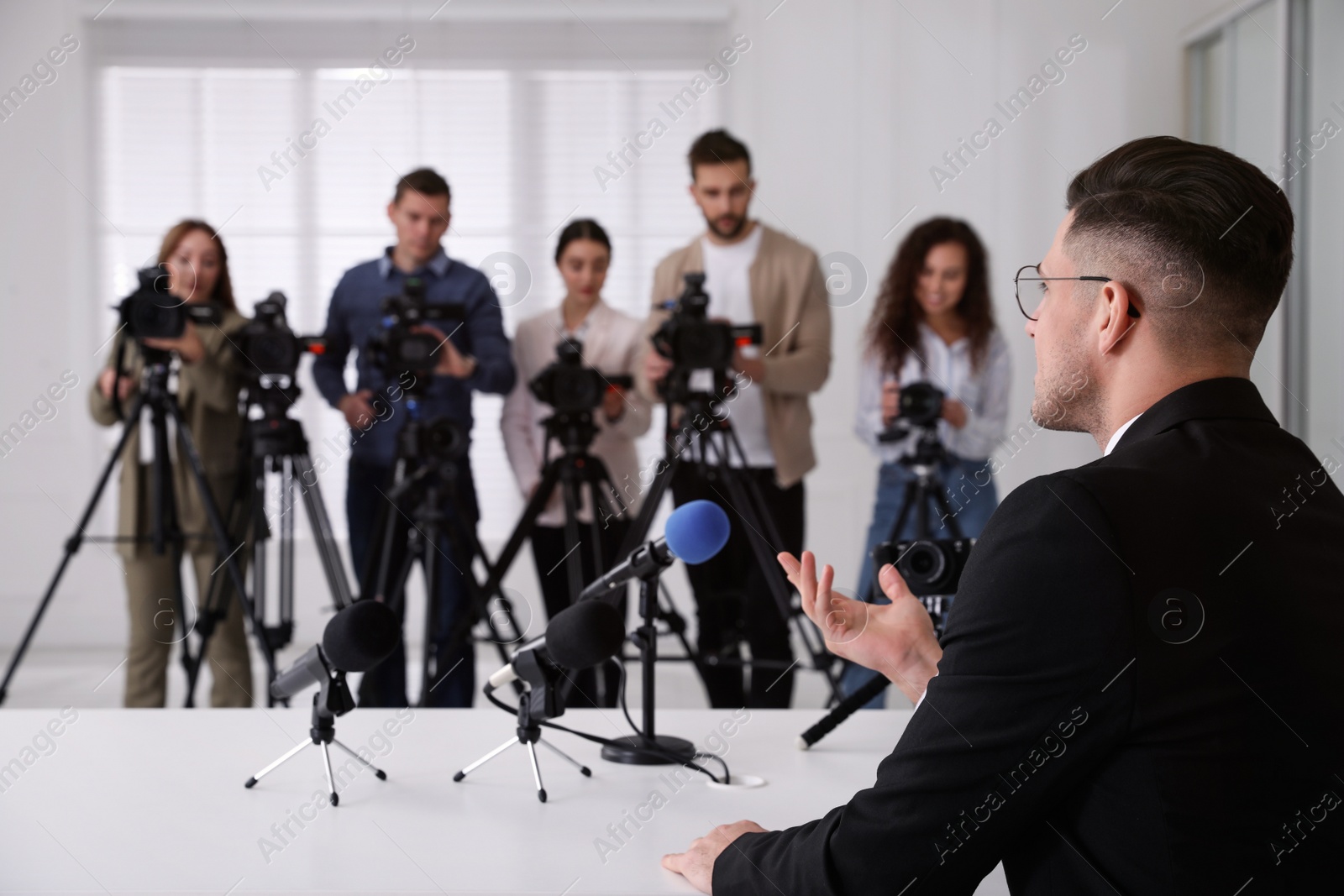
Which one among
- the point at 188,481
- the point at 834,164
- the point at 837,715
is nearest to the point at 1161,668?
the point at 837,715

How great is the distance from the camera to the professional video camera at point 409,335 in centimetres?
266

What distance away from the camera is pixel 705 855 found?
96 cm

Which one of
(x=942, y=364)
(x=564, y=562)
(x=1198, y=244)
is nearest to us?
(x=1198, y=244)

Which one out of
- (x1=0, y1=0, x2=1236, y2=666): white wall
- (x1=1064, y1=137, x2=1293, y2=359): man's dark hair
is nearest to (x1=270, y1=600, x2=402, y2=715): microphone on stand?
(x1=1064, y1=137, x2=1293, y2=359): man's dark hair

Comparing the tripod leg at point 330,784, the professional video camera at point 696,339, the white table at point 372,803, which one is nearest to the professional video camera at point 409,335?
the professional video camera at point 696,339

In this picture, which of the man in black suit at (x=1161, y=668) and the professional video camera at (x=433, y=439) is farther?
the professional video camera at (x=433, y=439)

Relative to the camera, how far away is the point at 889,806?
2.58 feet

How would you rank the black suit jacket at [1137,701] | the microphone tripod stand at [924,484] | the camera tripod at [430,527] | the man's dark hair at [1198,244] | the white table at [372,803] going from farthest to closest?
the microphone tripod stand at [924,484] → the camera tripod at [430,527] → the white table at [372,803] → the man's dark hair at [1198,244] → the black suit jacket at [1137,701]

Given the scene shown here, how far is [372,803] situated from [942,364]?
90.9 inches

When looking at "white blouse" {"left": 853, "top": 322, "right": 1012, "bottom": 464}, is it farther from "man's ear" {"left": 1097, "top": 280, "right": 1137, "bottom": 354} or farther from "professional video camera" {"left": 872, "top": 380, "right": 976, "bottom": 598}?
"man's ear" {"left": 1097, "top": 280, "right": 1137, "bottom": 354}

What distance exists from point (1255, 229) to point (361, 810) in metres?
1.06

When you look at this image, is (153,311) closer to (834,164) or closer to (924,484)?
(924,484)

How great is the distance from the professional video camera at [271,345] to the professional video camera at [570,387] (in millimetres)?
637

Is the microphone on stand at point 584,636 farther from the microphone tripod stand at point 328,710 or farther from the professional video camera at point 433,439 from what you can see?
the professional video camera at point 433,439
